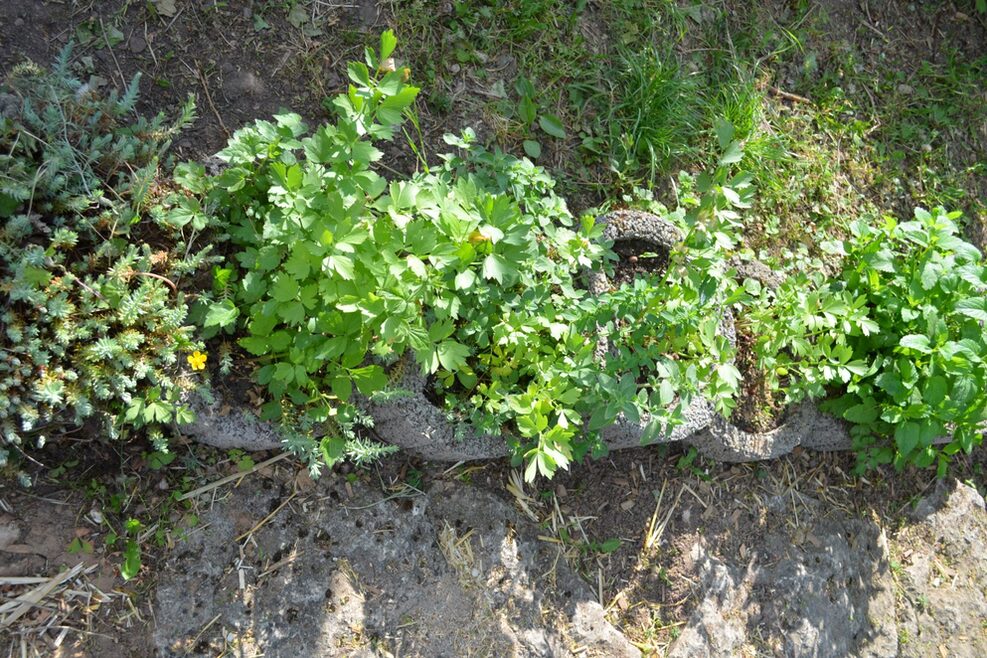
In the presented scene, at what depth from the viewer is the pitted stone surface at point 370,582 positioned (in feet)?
8.92

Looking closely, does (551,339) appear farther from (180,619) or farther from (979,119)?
(979,119)

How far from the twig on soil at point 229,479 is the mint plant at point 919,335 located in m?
2.31

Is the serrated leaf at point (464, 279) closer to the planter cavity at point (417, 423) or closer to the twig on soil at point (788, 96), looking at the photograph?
the planter cavity at point (417, 423)

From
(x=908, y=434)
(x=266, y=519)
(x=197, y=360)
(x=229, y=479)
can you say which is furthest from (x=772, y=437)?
(x=197, y=360)

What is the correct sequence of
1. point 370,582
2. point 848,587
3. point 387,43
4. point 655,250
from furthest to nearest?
1. point 848,587
2. point 655,250
3. point 370,582
4. point 387,43

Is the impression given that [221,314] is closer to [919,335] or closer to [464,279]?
[464,279]

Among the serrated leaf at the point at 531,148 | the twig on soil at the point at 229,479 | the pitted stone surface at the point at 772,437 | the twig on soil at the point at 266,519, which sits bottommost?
the pitted stone surface at the point at 772,437

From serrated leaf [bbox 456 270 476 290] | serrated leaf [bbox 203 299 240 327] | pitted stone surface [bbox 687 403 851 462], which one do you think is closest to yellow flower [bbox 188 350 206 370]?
serrated leaf [bbox 203 299 240 327]

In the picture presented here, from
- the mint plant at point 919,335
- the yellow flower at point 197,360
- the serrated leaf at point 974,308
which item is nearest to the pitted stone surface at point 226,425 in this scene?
the yellow flower at point 197,360

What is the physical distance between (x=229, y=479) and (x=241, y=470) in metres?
0.05

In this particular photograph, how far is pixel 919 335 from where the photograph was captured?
3051 millimetres

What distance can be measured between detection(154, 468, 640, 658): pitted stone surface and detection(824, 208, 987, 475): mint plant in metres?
1.50

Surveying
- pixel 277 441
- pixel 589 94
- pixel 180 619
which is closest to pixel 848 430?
pixel 589 94

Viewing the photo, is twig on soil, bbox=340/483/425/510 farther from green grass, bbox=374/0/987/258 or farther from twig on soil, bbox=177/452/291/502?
green grass, bbox=374/0/987/258
